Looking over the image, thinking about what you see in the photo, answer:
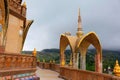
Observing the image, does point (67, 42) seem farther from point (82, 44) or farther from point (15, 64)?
point (15, 64)

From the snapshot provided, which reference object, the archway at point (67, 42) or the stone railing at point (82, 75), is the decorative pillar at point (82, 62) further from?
the stone railing at point (82, 75)

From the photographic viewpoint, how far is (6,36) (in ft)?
44.6

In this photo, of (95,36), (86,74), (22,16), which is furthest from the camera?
(95,36)

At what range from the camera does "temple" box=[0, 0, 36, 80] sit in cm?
1046

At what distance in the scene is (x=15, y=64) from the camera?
447 inches

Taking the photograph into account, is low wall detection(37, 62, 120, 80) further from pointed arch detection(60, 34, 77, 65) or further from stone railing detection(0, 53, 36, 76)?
stone railing detection(0, 53, 36, 76)

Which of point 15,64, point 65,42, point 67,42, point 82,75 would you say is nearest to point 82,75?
point 82,75

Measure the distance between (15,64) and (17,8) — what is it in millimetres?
5291

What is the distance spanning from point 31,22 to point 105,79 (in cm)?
918

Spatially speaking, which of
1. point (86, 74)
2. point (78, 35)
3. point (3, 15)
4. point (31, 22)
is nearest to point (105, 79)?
point (86, 74)

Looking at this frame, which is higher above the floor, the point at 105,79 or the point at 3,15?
the point at 3,15

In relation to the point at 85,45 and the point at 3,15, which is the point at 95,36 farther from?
the point at 3,15

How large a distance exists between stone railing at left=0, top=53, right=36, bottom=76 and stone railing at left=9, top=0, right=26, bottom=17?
353 cm

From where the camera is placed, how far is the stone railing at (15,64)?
10.0 meters
